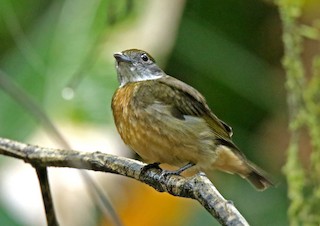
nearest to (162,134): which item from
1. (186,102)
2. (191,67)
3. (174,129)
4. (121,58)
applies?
(174,129)

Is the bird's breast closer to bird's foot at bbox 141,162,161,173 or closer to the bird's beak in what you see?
bird's foot at bbox 141,162,161,173

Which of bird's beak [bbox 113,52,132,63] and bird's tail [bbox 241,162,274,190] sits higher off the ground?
bird's beak [bbox 113,52,132,63]

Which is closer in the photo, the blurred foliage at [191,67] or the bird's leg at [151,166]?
the bird's leg at [151,166]

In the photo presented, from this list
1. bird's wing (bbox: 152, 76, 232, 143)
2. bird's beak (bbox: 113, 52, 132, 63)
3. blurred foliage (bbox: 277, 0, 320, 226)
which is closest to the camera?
blurred foliage (bbox: 277, 0, 320, 226)

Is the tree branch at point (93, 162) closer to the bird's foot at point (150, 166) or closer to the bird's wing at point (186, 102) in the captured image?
the bird's foot at point (150, 166)

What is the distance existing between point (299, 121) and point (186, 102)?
1.09ft

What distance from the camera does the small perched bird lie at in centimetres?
250

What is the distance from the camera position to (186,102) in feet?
8.61

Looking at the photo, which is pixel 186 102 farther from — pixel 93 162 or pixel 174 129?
pixel 93 162

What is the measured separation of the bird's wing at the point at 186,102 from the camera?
8.55 ft

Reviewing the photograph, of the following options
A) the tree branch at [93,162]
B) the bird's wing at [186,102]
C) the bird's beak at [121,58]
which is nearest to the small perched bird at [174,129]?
the bird's wing at [186,102]

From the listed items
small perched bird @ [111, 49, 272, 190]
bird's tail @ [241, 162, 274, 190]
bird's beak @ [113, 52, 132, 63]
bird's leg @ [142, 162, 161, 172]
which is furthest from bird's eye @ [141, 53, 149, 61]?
bird's leg @ [142, 162, 161, 172]

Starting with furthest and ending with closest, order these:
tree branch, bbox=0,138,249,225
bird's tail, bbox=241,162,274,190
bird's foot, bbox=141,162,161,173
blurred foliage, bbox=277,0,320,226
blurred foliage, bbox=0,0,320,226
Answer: blurred foliage, bbox=0,0,320,226
bird's tail, bbox=241,162,274,190
blurred foliage, bbox=277,0,320,226
bird's foot, bbox=141,162,161,173
tree branch, bbox=0,138,249,225

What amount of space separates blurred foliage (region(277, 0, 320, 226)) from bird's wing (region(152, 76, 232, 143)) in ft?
0.75
